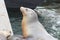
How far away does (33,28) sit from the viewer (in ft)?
17.2

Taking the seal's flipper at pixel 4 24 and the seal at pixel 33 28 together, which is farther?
the seal at pixel 33 28

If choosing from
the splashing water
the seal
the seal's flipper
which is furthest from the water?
the seal

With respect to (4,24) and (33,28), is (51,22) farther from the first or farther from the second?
(4,24)

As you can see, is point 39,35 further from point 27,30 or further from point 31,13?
point 31,13

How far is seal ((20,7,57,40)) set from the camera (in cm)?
499

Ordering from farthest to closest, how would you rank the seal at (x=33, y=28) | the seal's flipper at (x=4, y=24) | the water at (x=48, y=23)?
1. the water at (x=48, y=23)
2. the seal at (x=33, y=28)
3. the seal's flipper at (x=4, y=24)

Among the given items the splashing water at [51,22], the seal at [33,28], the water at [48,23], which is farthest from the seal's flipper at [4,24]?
the splashing water at [51,22]

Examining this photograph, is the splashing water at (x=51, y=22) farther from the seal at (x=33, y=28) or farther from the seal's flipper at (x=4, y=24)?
the seal's flipper at (x=4, y=24)

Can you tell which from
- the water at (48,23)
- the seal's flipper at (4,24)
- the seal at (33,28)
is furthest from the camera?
the water at (48,23)

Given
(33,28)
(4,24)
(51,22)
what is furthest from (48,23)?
(4,24)

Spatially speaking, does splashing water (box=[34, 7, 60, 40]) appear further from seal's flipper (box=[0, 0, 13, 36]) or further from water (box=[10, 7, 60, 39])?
seal's flipper (box=[0, 0, 13, 36])

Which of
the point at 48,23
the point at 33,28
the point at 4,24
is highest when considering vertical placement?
the point at 48,23

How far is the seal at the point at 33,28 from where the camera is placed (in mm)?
4989

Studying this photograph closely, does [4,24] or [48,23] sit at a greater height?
[48,23]
